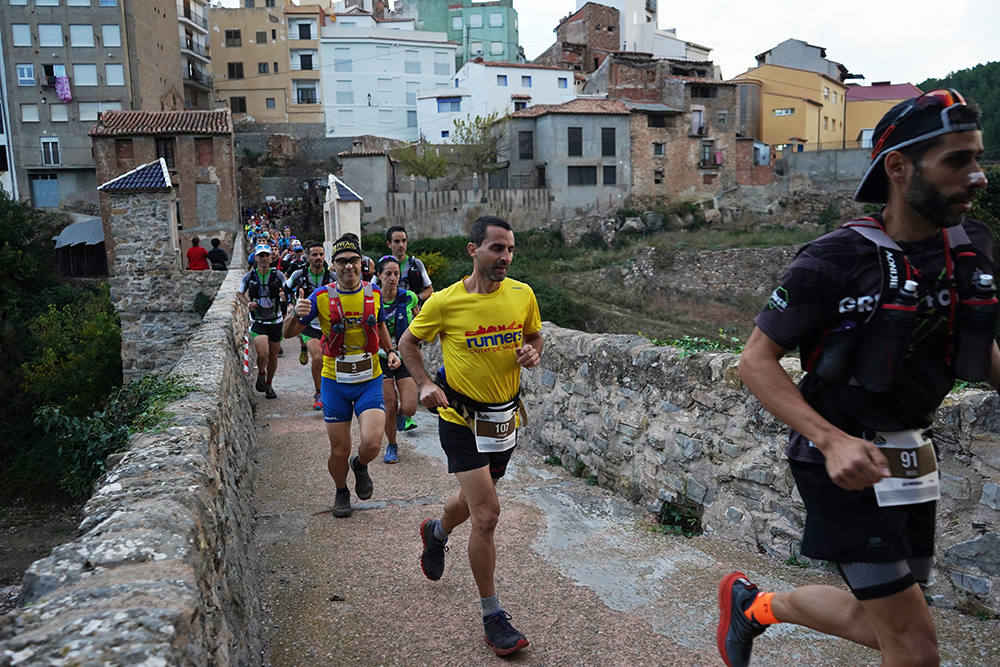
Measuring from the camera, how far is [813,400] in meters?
2.30

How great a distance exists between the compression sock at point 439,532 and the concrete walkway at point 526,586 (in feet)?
1.14

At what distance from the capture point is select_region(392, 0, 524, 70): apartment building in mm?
67500

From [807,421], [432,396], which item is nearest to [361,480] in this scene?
[432,396]

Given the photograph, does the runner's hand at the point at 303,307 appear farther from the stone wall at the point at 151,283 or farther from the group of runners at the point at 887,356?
the stone wall at the point at 151,283

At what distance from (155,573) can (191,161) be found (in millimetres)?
35990

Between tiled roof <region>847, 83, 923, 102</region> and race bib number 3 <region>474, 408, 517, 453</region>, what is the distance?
60.1m

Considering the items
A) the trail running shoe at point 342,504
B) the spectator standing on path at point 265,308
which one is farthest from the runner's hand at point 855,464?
the spectator standing on path at point 265,308

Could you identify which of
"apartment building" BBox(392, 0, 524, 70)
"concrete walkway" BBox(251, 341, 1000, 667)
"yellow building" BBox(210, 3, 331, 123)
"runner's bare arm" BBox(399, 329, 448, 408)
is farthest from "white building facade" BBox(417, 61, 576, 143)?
"runner's bare arm" BBox(399, 329, 448, 408)

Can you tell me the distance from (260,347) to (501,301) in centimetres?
636

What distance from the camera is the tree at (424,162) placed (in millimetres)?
44188

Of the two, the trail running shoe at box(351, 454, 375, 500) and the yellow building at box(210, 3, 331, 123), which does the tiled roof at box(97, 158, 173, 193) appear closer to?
the trail running shoe at box(351, 454, 375, 500)

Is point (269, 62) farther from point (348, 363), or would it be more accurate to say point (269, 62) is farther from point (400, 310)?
point (348, 363)

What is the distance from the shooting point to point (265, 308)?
9.59 meters

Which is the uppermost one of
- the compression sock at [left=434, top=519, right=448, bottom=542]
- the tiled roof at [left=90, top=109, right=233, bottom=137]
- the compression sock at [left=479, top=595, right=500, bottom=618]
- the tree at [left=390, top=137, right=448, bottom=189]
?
the tiled roof at [left=90, top=109, right=233, bottom=137]
